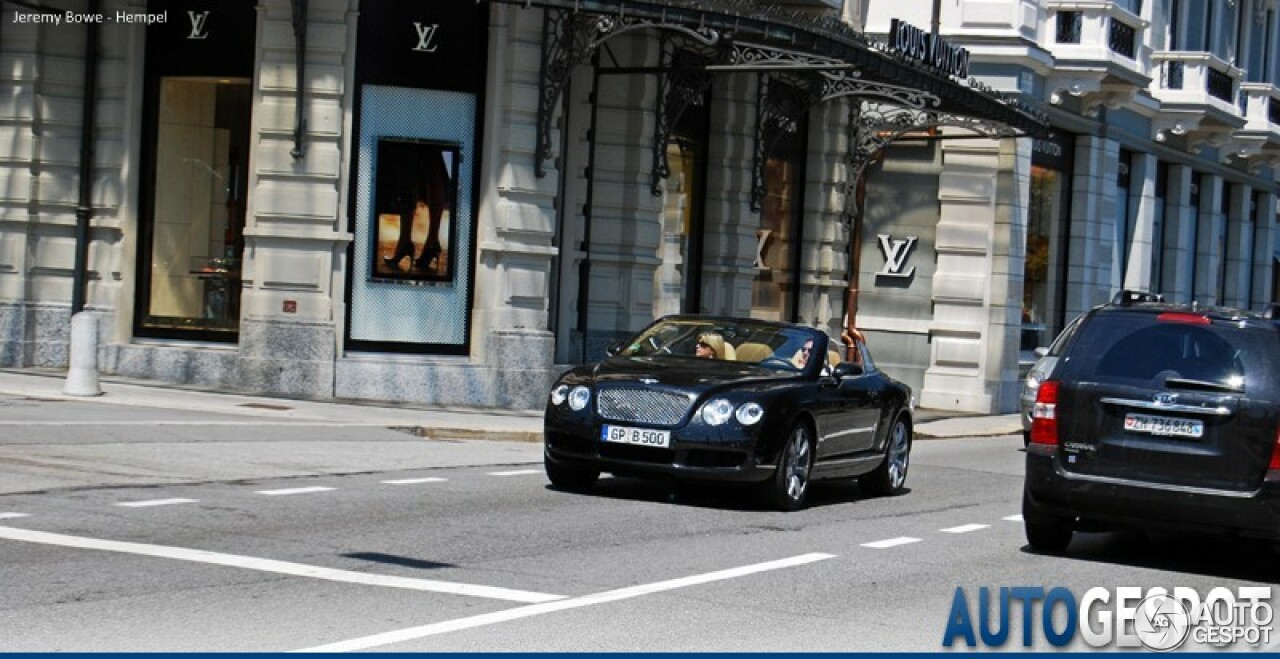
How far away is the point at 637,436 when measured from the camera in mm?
14883

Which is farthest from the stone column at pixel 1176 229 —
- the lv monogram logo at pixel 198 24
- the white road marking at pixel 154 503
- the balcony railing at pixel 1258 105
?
the white road marking at pixel 154 503

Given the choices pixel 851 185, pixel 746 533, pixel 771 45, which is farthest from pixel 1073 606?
pixel 851 185

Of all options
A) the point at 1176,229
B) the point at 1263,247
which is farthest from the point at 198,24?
the point at 1263,247

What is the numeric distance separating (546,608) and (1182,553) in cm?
577

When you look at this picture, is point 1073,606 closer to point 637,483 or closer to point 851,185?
point 637,483

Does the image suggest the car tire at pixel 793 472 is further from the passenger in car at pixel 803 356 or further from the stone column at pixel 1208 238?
the stone column at pixel 1208 238

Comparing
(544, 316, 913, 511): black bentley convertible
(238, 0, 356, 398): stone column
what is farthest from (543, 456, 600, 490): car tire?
(238, 0, 356, 398): stone column

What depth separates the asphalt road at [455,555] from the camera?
9195 millimetres

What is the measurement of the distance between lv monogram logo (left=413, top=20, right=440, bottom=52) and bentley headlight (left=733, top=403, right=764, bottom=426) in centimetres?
1049

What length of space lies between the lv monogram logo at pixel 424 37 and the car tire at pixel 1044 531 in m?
12.5

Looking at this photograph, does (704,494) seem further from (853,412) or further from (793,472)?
(853,412)

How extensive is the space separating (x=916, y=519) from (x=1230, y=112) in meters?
31.5

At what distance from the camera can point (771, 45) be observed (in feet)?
82.2

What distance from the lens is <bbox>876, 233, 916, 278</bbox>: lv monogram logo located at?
35875 millimetres
